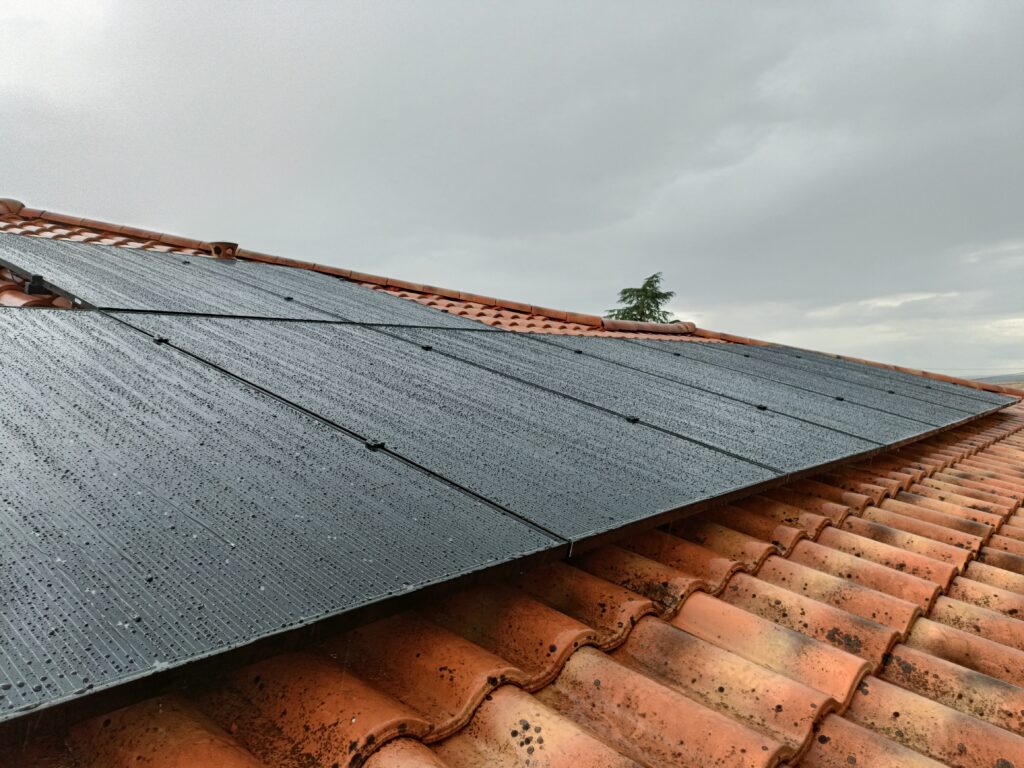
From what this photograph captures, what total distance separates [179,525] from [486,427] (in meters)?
1.39

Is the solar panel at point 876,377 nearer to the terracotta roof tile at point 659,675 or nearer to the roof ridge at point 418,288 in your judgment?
the roof ridge at point 418,288

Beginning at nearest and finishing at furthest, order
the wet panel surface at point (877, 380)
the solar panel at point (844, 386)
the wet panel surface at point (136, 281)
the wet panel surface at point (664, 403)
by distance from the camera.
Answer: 1. the wet panel surface at point (664, 403)
2. the wet panel surface at point (136, 281)
3. the solar panel at point (844, 386)
4. the wet panel surface at point (877, 380)

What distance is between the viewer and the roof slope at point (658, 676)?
1.44 m

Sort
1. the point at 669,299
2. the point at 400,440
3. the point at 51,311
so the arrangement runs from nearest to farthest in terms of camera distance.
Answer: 1. the point at 400,440
2. the point at 51,311
3. the point at 669,299

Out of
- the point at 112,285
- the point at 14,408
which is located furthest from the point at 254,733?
the point at 112,285

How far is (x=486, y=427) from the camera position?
8.89ft

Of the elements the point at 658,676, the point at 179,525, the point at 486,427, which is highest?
the point at 486,427

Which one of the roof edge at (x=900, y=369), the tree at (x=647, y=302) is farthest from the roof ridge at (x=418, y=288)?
the tree at (x=647, y=302)

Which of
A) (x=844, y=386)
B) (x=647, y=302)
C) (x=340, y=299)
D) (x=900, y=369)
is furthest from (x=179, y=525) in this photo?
→ (x=647, y=302)

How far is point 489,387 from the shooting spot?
3424mm

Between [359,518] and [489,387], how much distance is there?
178 centimetres

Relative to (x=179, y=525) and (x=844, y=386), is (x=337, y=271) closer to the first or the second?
(x=844, y=386)

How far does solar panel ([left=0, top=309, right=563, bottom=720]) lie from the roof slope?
32 cm

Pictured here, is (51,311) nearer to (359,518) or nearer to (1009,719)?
(359,518)
